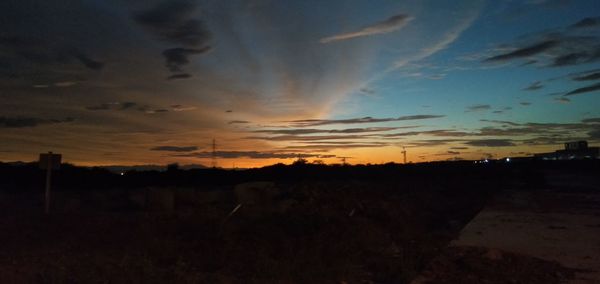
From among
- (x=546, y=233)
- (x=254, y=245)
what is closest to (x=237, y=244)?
(x=254, y=245)

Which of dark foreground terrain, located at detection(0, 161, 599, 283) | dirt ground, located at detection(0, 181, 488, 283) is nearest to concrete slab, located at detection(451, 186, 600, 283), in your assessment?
dark foreground terrain, located at detection(0, 161, 599, 283)

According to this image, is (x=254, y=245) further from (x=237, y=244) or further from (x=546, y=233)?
(x=546, y=233)

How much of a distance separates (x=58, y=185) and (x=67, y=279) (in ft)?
102

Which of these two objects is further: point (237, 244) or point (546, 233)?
point (546, 233)

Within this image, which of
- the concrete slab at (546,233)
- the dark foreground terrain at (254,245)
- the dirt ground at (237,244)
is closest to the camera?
the dirt ground at (237,244)

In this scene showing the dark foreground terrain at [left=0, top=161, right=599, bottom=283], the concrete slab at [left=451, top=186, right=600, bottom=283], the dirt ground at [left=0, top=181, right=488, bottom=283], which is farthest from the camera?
the concrete slab at [left=451, top=186, right=600, bottom=283]

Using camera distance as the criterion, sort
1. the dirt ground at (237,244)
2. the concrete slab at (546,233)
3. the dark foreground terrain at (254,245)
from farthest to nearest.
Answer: the concrete slab at (546,233) < the dark foreground terrain at (254,245) < the dirt ground at (237,244)

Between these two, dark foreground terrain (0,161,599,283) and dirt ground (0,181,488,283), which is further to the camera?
dark foreground terrain (0,161,599,283)

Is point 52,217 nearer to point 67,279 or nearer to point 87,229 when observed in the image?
point 87,229

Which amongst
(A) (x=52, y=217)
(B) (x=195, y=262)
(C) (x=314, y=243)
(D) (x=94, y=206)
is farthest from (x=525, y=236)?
(D) (x=94, y=206)

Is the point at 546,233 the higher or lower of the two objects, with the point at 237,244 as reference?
lower

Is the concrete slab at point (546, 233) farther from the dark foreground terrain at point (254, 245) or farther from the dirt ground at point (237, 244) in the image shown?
the dirt ground at point (237, 244)

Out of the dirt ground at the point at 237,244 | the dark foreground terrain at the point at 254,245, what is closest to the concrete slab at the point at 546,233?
the dark foreground terrain at the point at 254,245

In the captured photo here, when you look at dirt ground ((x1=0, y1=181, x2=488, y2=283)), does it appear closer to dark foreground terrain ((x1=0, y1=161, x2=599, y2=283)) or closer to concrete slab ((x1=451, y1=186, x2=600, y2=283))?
dark foreground terrain ((x1=0, y1=161, x2=599, y2=283))
